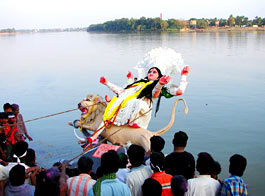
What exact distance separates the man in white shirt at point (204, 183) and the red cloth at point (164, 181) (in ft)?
0.68

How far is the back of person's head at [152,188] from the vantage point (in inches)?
135

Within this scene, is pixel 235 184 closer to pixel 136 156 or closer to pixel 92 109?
pixel 136 156

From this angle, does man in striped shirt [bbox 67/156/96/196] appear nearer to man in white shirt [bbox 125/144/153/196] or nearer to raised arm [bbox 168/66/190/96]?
man in white shirt [bbox 125/144/153/196]

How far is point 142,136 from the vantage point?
5.86m

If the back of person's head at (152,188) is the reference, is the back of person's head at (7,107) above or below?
above

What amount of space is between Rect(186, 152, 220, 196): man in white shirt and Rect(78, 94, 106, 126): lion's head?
2922 mm

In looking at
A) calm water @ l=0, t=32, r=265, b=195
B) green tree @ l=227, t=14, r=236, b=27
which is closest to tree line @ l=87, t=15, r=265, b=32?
green tree @ l=227, t=14, r=236, b=27

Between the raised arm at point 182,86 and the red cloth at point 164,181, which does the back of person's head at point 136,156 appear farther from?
the raised arm at point 182,86

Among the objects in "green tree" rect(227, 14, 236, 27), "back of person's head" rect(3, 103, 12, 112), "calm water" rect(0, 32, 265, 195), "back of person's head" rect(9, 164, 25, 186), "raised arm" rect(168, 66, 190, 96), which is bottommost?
"calm water" rect(0, 32, 265, 195)

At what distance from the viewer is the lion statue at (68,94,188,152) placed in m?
5.90

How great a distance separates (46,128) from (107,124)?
5.32 m

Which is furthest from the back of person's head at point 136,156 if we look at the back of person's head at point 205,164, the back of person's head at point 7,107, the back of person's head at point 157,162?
the back of person's head at point 7,107

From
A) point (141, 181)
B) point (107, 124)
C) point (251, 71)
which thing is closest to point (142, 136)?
point (107, 124)

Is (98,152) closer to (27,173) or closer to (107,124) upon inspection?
(107,124)
